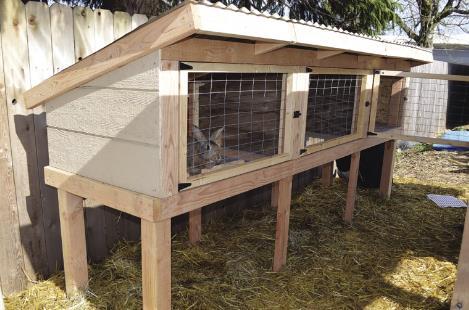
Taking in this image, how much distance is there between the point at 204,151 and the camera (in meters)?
2.56

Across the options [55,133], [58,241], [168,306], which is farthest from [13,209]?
[168,306]

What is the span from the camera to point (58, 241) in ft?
9.62

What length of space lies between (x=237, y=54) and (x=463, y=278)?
184 cm

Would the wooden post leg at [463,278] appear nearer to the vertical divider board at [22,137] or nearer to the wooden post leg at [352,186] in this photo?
the wooden post leg at [352,186]

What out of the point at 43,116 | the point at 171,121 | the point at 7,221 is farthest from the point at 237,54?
the point at 7,221

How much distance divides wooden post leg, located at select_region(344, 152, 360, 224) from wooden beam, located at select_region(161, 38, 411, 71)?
1.17 metres

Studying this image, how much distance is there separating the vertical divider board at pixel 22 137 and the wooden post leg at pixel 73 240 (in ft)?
0.97

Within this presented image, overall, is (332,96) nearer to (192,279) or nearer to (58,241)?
(192,279)

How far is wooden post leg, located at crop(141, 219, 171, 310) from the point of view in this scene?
2.05 metres

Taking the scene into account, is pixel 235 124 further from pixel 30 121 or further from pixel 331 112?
pixel 331 112

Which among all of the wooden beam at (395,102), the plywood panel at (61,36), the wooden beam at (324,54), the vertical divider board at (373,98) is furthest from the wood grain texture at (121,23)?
the wooden beam at (395,102)

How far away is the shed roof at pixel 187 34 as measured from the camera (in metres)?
1.63

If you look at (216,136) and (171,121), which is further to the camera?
(216,136)

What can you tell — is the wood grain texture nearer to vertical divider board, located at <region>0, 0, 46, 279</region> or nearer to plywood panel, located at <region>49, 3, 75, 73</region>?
plywood panel, located at <region>49, 3, 75, 73</region>
